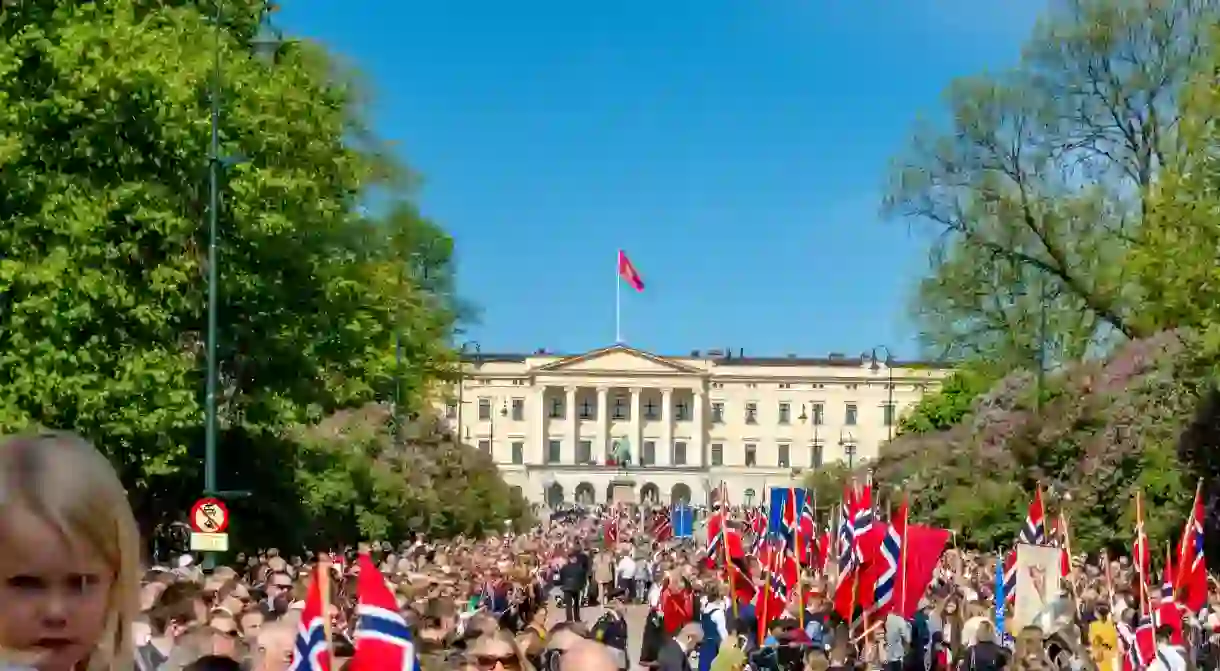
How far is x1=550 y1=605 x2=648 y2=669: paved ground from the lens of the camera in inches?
1133

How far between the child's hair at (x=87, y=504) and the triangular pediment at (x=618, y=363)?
5964 inches

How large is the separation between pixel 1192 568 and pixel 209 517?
10445mm

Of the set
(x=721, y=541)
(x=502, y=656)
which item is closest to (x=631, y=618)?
(x=721, y=541)

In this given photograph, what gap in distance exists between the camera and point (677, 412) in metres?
155

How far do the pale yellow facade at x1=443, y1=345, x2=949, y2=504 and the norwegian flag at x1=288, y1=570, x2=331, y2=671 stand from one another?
145 m

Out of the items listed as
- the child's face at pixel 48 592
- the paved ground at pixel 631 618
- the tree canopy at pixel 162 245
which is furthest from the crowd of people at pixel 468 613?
the tree canopy at pixel 162 245

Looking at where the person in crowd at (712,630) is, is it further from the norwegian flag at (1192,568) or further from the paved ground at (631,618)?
the paved ground at (631,618)

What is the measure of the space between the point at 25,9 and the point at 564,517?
6445 cm

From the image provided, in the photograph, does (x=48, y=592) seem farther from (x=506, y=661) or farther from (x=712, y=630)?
(x=712, y=630)

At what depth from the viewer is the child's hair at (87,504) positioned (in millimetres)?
1946

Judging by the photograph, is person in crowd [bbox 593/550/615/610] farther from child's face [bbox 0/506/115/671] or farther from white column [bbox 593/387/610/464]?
white column [bbox 593/387/610/464]

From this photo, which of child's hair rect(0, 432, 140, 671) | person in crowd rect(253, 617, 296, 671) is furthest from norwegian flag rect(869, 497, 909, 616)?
child's hair rect(0, 432, 140, 671)

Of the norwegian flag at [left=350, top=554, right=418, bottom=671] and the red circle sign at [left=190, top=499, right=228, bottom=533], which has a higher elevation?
the norwegian flag at [left=350, top=554, right=418, bottom=671]

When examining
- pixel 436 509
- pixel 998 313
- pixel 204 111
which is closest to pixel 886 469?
pixel 998 313
